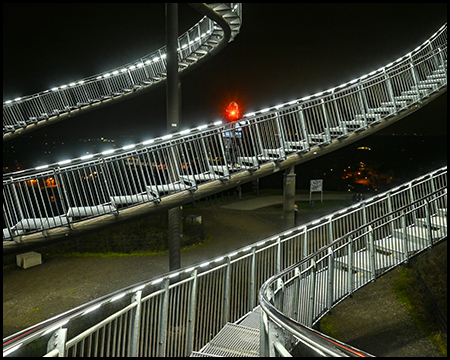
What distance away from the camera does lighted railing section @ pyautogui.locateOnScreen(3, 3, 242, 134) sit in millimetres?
13266

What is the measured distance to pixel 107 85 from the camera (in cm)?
1473

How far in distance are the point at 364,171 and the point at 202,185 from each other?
107 ft

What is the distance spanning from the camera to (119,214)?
23.2 feet

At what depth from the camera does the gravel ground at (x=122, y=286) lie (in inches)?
295

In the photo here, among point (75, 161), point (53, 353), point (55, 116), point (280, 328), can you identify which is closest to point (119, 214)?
point (75, 161)

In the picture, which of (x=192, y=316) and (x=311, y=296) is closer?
(x=192, y=316)

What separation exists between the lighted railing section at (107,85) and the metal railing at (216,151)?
578 cm

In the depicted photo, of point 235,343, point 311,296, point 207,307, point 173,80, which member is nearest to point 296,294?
point 311,296

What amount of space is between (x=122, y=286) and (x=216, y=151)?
5.30 metres

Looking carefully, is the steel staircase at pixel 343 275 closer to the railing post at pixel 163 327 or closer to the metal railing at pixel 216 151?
the railing post at pixel 163 327

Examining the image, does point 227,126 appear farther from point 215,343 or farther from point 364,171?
point 364,171

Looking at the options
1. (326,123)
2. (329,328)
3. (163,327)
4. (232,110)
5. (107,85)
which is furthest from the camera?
(232,110)

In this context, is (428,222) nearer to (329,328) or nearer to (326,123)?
(329,328)

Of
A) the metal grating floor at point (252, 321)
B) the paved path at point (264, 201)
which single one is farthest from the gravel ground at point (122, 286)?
the paved path at point (264, 201)
